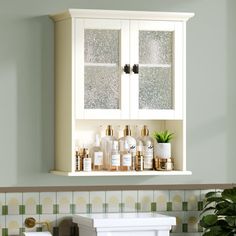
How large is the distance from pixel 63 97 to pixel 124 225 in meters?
0.89

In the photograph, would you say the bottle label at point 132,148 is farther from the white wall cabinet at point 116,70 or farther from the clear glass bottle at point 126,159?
the white wall cabinet at point 116,70

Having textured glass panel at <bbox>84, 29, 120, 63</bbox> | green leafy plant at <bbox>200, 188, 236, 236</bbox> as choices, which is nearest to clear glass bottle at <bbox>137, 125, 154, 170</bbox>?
green leafy plant at <bbox>200, 188, 236, 236</bbox>

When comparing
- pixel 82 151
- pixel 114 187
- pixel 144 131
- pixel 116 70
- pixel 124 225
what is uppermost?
pixel 116 70

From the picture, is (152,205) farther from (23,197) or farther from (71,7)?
(71,7)

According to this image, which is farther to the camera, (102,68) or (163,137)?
(163,137)

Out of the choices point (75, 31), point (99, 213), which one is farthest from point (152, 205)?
point (75, 31)

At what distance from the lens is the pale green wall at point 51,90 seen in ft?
16.6

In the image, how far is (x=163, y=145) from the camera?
16.9 ft

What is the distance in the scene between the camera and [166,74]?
5.11 m

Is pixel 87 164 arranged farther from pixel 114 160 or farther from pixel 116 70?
pixel 116 70

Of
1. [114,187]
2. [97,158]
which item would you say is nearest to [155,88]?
[97,158]

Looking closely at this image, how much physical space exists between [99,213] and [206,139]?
0.88 metres

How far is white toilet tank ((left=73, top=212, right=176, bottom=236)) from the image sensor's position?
4.87 meters

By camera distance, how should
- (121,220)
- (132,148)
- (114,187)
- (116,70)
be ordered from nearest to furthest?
(121,220) → (116,70) → (132,148) → (114,187)
